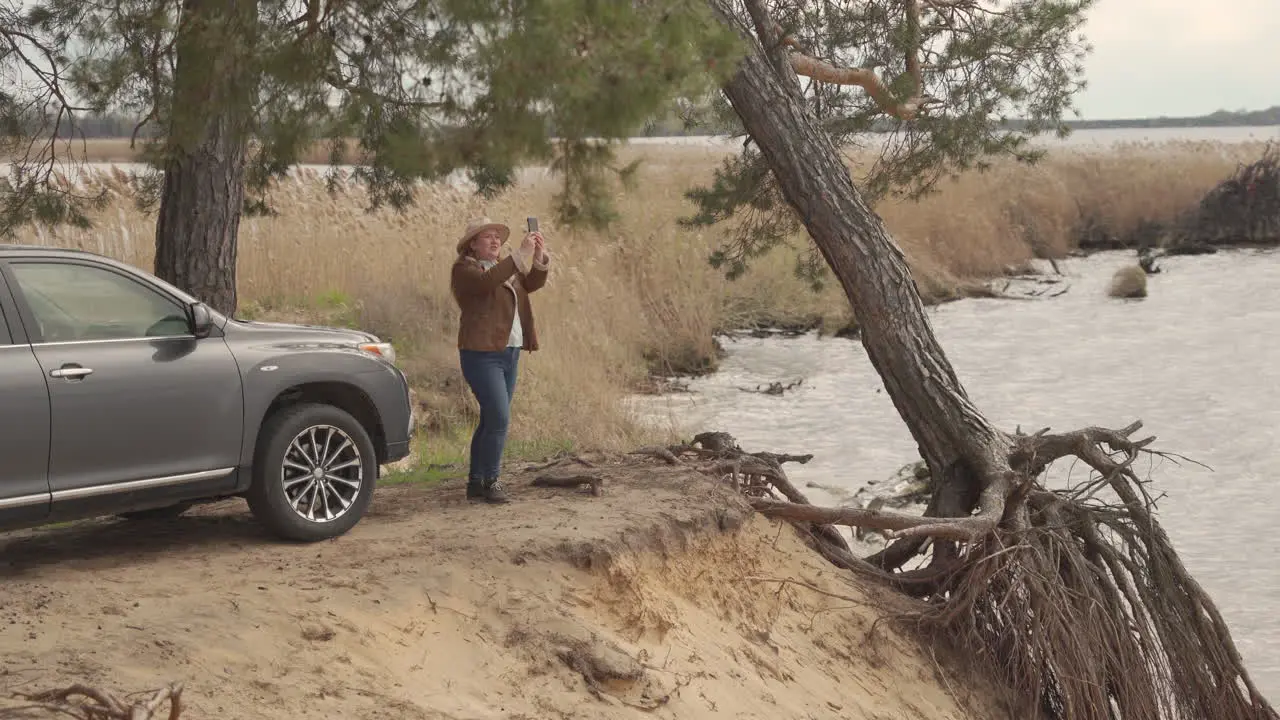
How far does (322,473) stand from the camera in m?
7.92

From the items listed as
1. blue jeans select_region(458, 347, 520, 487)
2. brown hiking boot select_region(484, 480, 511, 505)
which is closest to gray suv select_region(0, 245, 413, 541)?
blue jeans select_region(458, 347, 520, 487)

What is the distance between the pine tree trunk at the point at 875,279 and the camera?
1084cm

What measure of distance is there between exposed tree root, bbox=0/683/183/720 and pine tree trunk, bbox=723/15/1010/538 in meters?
6.58

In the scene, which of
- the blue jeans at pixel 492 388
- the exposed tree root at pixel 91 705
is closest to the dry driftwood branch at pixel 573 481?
the blue jeans at pixel 492 388

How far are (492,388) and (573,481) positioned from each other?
125 centimetres

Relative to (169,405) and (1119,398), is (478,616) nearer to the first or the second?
(169,405)

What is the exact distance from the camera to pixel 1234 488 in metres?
16.1

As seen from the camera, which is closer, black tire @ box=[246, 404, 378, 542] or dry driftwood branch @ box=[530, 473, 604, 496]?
black tire @ box=[246, 404, 378, 542]

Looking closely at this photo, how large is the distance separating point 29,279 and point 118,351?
0.55 meters

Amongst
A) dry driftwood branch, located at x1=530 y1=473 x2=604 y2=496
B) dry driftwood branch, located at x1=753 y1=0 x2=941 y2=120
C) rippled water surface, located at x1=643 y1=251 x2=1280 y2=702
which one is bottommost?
rippled water surface, located at x1=643 y1=251 x2=1280 y2=702

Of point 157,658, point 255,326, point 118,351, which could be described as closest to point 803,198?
point 255,326

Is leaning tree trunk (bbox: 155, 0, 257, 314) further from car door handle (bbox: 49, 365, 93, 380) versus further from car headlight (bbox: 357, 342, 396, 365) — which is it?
car door handle (bbox: 49, 365, 93, 380)

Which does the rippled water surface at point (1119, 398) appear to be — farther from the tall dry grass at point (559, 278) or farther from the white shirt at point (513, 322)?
the white shirt at point (513, 322)

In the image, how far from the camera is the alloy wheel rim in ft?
25.6
